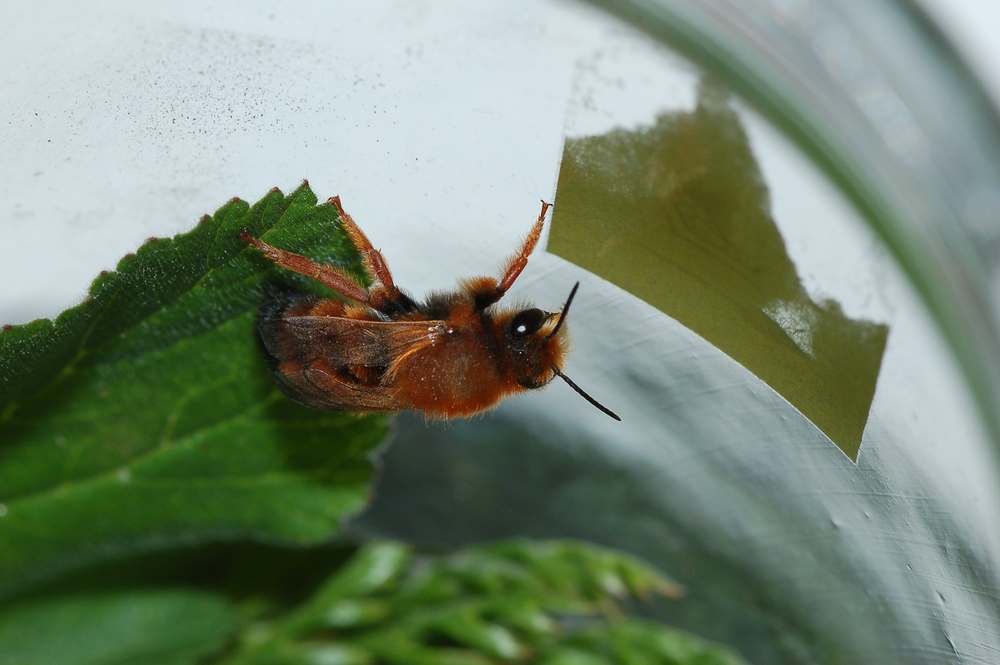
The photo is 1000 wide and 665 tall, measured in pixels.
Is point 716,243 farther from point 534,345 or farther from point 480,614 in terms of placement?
point 480,614

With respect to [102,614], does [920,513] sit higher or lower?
higher

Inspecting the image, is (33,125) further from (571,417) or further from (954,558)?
(954,558)

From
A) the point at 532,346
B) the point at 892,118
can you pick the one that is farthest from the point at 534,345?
the point at 892,118

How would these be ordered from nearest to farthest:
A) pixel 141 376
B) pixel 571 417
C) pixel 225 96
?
pixel 225 96, pixel 141 376, pixel 571 417

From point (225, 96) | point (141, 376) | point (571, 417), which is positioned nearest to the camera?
point (225, 96)

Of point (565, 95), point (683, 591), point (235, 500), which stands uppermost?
point (565, 95)

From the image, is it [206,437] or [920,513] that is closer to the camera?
[920,513]

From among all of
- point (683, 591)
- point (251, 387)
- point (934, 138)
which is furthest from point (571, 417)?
point (934, 138)

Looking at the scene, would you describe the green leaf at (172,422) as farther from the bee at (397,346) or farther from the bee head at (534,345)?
the bee head at (534,345)
